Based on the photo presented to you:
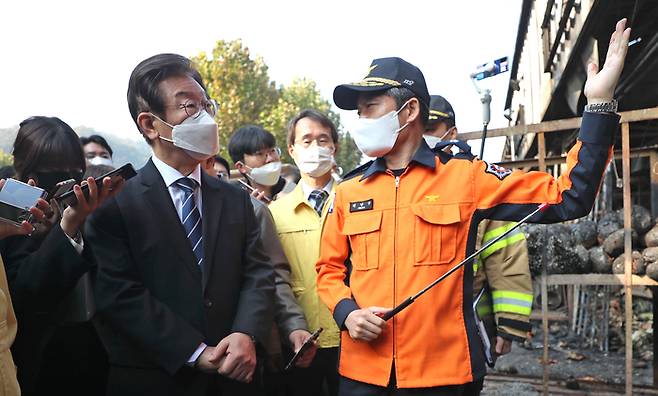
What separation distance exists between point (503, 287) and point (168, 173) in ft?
5.95

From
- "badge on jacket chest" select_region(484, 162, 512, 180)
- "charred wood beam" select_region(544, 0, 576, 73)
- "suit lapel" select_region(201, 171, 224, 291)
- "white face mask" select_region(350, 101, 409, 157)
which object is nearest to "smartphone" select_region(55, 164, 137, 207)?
"suit lapel" select_region(201, 171, 224, 291)

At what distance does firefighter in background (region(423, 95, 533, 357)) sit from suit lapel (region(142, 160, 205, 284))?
4.71 feet

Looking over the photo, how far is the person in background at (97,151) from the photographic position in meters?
4.61

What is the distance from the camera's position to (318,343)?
10.5 feet

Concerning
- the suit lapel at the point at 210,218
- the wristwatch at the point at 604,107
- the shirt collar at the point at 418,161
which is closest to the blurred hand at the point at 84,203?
the suit lapel at the point at 210,218

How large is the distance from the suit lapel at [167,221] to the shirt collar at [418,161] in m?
0.82

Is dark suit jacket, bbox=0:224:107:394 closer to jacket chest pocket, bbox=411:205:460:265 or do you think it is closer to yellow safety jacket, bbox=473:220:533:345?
jacket chest pocket, bbox=411:205:460:265

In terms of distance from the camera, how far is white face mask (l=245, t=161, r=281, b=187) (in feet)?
14.5

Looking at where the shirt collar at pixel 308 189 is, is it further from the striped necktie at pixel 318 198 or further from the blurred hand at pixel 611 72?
the blurred hand at pixel 611 72

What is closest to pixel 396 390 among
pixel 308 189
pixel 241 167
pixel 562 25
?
pixel 308 189

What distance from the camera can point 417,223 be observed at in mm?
2371

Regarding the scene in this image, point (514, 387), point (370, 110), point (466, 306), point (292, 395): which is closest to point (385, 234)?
point (466, 306)

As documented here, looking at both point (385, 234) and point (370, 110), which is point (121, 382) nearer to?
point (385, 234)

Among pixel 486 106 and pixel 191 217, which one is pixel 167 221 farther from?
pixel 486 106
